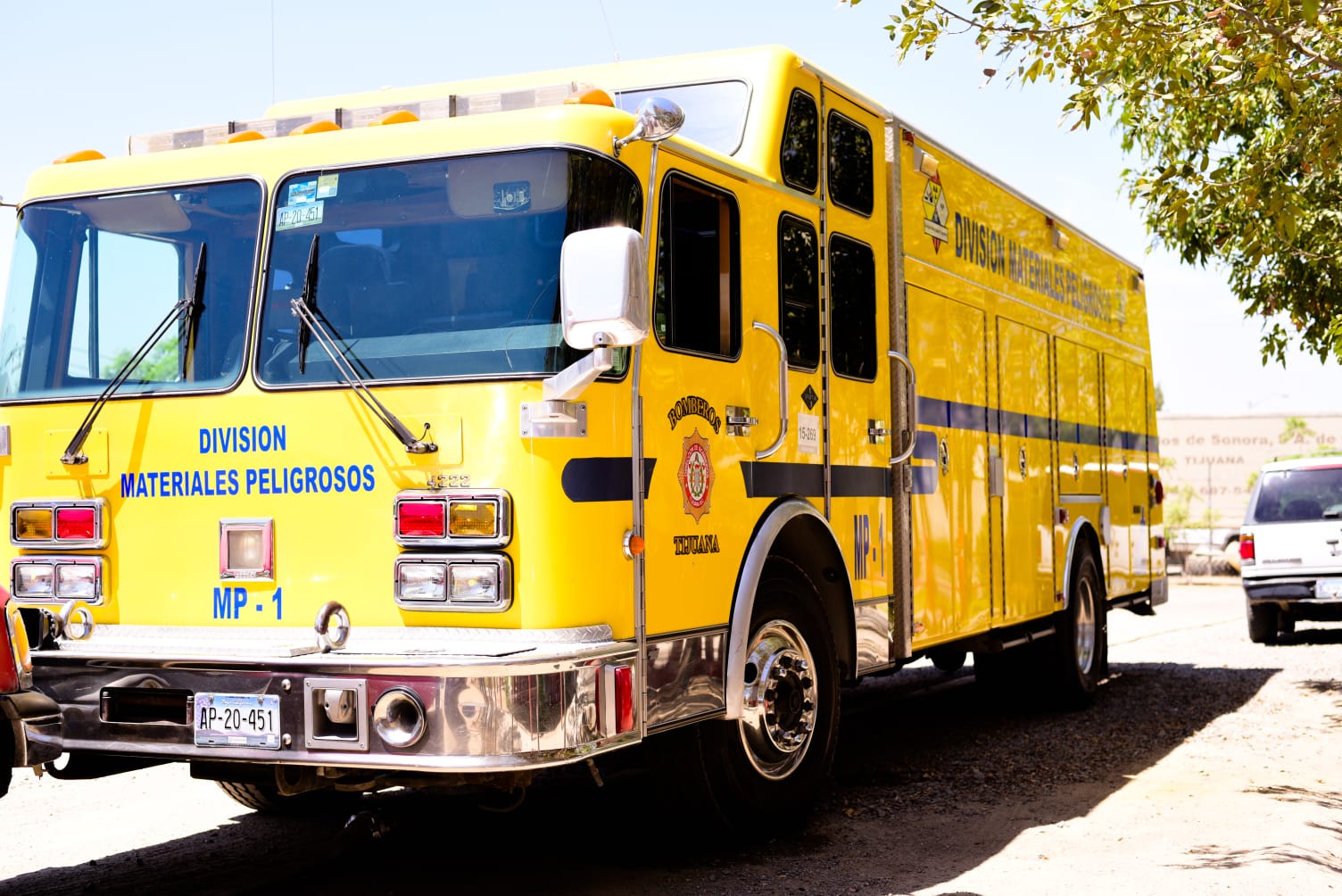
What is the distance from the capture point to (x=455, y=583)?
486 centimetres

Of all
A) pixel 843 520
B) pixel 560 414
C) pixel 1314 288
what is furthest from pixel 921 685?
pixel 560 414

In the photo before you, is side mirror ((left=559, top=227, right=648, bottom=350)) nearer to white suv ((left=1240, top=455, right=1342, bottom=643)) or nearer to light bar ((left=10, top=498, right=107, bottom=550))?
light bar ((left=10, top=498, right=107, bottom=550))

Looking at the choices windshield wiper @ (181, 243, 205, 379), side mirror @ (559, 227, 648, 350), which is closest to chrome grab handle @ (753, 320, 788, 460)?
side mirror @ (559, 227, 648, 350)

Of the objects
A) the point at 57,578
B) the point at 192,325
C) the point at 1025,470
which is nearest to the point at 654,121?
the point at 192,325

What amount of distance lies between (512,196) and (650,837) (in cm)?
305

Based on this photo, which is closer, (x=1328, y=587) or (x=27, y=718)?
(x=27, y=718)

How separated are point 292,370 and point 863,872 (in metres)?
2.98

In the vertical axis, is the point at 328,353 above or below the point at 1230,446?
below

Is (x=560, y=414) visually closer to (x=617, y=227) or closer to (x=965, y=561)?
(x=617, y=227)

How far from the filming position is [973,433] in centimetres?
851

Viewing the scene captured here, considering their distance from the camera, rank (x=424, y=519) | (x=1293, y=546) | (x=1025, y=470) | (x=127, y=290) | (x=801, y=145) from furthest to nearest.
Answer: (x=1293, y=546)
(x=1025, y=470)
(x=801, y=145)
(x=127, y=290)
(x=424, y=519)

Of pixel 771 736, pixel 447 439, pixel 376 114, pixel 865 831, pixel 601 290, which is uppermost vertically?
pixel 376 114

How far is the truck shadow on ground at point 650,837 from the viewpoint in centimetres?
586

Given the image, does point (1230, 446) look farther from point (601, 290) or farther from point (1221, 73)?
point (601, 290)
